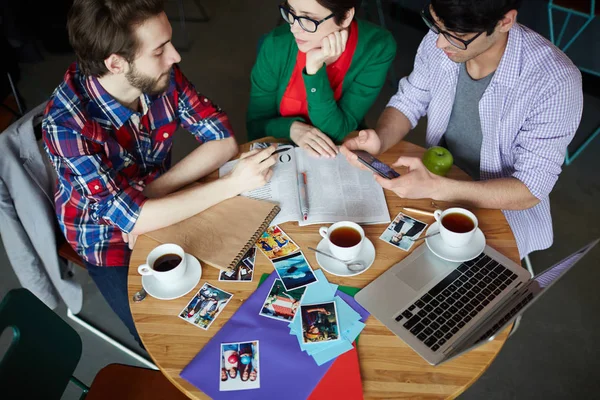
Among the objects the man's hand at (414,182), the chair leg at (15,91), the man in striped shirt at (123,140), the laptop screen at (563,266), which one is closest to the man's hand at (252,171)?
the man in striped shirt at (123,140)

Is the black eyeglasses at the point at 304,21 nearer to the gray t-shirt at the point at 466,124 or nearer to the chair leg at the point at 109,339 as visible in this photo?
the gray t-shirt at the point at 466,124

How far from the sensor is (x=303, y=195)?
1537 millimetres

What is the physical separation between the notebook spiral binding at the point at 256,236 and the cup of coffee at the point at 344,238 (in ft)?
0.56

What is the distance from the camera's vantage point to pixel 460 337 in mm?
1182

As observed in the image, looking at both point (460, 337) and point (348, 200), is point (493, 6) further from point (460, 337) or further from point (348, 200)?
point (460, 337)

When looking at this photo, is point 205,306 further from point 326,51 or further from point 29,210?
point 326,51

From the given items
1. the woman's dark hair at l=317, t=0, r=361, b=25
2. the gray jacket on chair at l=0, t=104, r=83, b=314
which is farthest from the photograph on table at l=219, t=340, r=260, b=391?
the woman's dark hair at l=317, t=0, r=361, b=25

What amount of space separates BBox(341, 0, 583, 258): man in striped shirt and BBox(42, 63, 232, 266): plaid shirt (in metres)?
0.59

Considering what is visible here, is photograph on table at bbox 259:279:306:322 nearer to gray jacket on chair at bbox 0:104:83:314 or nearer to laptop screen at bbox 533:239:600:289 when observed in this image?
laptop screen at bbox 533:239:600:289

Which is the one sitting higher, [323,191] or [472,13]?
[472,13]

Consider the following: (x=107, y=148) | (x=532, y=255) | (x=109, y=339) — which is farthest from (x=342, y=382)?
(x=532, y=255)

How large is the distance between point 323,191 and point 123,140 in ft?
2.13

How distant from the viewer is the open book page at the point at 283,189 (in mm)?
1490

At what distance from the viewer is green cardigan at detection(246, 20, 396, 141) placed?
1804 mm
